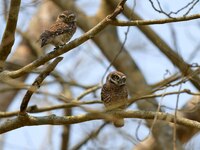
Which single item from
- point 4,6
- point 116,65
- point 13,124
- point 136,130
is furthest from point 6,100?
point 13,124

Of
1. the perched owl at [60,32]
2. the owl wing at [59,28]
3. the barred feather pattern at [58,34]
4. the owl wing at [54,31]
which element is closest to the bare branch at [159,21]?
the perched owl at [60,32]

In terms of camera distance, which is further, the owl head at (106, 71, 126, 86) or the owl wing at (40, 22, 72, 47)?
the owl head at (106, 71, 126, 86)

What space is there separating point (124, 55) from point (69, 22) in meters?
2.88

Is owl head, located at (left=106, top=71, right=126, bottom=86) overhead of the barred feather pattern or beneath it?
beneath

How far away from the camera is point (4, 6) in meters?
6.57

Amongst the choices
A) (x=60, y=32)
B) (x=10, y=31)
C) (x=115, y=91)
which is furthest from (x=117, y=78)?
(x=10, y=31)

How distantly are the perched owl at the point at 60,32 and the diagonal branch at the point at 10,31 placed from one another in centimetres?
60

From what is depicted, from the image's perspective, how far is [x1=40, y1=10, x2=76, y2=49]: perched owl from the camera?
5827 millimetres

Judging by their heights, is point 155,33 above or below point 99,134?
above

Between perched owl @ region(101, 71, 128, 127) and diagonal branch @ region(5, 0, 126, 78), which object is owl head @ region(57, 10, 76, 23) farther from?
diagonal branch @ region(5, 0, 126, 78)

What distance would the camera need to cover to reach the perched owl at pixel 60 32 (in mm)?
5827

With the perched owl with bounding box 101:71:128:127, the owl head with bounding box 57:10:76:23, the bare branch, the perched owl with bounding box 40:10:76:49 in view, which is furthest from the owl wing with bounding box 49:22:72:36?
the bare branch

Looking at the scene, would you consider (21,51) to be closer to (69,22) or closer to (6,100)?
(6,100)

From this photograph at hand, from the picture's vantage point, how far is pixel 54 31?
19.9ft
